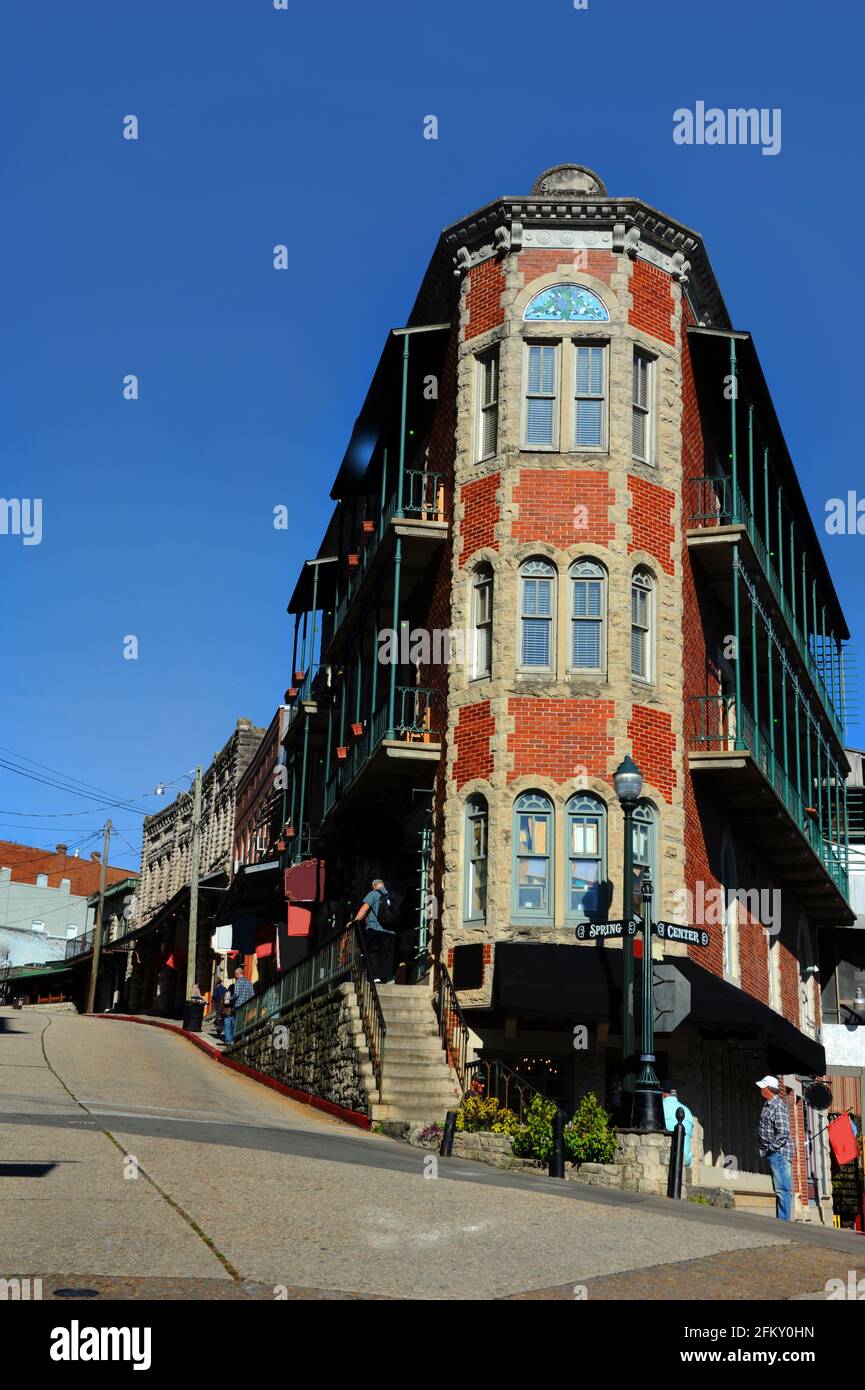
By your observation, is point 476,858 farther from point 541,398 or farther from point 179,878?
point 179,878

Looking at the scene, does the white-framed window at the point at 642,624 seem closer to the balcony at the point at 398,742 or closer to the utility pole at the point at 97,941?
the balcony at the point at 398,742

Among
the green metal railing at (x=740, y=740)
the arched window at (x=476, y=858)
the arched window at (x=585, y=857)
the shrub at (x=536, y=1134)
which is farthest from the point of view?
the green metal railing at (x=740, y=740)

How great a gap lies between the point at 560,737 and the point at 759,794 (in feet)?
13.8

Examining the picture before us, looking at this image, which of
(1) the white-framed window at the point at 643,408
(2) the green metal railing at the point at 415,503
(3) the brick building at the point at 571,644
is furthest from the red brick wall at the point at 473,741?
(1) the white-framed window at the point at 643,408

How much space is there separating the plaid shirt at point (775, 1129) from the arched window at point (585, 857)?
4694mm

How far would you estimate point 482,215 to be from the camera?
23.9 metres

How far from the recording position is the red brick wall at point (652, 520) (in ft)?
74.6

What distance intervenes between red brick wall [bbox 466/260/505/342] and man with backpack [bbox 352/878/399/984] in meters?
9.03

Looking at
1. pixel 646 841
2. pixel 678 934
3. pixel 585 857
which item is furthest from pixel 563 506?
pixel 678 934

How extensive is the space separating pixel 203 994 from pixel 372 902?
37.7m

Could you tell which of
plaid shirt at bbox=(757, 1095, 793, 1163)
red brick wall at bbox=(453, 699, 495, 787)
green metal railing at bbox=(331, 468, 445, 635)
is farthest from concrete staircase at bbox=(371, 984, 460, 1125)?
green metal railing at bbox=(331, 468, 445, 635)

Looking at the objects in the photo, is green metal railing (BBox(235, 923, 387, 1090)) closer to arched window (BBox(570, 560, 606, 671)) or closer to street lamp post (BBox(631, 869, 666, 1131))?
street lamp post (BBox(631, 869, 666, 1131))
